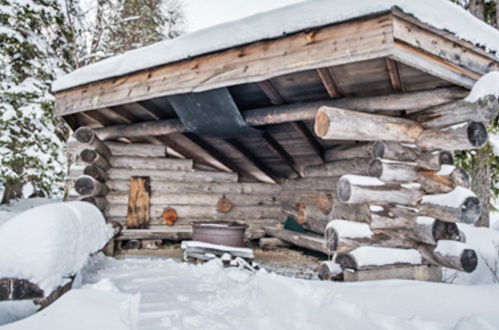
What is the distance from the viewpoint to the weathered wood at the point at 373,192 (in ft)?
12.7

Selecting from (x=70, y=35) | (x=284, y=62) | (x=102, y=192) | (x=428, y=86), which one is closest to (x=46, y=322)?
(x=284, y=62)

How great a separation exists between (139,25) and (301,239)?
11917mm

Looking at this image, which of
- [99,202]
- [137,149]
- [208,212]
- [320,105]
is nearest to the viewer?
[320,105]

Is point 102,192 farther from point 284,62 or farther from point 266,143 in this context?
point 284,62

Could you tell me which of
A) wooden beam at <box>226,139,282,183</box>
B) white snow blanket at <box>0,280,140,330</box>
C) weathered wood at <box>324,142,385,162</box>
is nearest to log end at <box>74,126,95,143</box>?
wooden beam at <box>226,139,282,183</box>

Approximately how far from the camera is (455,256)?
371 centimetres

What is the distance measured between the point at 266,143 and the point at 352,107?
205cm

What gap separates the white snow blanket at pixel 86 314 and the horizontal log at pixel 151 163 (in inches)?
190

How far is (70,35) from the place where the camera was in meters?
11.0

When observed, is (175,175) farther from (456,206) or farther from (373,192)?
(456,206)

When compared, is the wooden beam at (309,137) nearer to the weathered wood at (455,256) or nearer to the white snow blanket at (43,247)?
the weathered wood at (455,256)

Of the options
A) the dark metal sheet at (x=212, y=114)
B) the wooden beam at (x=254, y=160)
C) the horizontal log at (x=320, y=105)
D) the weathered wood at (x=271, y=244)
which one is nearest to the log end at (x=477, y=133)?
the horizontal log at (x=320, y=105)

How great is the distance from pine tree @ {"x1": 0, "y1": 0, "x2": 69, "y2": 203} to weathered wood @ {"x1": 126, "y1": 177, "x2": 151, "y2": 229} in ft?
10.3

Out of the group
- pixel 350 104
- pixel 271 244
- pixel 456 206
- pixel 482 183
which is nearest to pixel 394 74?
pixel 350 104
